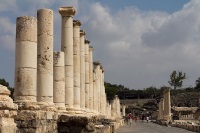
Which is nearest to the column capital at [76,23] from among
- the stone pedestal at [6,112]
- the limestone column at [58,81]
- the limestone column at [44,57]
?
the limestone column at [58,81]

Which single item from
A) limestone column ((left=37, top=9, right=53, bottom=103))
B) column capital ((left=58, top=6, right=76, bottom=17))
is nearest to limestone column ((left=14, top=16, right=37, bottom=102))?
limestone column ((left=37, top=9, right=53, bottom=103))

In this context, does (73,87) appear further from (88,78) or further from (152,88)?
(152,88)

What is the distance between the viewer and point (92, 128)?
12.9 m

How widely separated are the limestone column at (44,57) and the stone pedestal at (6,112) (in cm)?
639

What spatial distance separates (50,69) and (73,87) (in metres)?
6.17

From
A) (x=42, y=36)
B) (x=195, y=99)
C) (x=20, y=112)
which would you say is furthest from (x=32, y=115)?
(x=195, y=99)

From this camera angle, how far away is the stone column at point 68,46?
18359 millimetres

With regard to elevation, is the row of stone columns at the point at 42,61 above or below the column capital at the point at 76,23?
below

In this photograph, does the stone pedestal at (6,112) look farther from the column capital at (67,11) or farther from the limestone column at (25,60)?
the column capital at (67,11)

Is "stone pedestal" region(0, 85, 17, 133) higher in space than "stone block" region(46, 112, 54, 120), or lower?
higher

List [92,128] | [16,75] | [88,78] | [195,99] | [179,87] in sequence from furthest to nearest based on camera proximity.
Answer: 1. [179,87]
2. [195,99]
3. [88,78]
4. [92,128]
5. [16,75]

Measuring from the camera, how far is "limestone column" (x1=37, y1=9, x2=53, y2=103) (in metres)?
13.5

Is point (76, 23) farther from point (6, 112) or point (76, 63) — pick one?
point (6, 112)

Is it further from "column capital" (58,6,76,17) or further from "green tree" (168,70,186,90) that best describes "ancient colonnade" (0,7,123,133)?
"green tree" (168,70,186,90)
